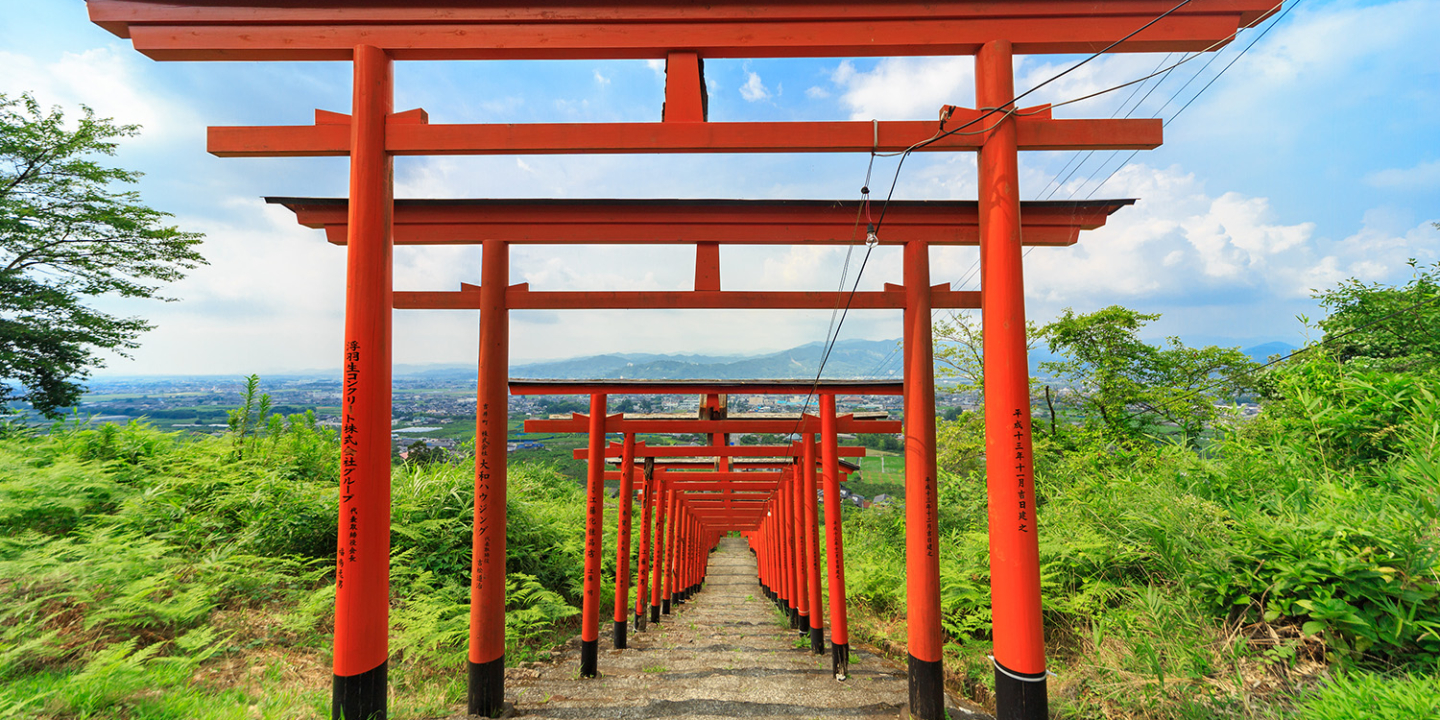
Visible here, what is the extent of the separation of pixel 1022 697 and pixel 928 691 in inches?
81.6

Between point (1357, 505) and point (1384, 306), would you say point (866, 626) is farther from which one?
point (1384, 306)

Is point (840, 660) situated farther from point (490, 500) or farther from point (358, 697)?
point (358, 697)

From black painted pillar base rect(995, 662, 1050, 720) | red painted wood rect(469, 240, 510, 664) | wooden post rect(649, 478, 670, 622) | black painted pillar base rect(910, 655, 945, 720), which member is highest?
red painted wood rect(469, 240, 510, 664)

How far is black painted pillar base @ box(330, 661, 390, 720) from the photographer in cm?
342

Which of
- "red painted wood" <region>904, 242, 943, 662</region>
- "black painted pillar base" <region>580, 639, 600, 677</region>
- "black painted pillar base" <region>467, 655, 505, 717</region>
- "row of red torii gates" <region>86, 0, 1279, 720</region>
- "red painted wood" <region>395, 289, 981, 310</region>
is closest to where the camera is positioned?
"row of red torii gates" <region>86, 0, 1279, 720</region>

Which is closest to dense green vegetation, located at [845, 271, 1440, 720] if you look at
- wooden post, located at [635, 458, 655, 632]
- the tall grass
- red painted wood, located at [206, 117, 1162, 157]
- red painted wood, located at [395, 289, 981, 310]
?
the tall grass

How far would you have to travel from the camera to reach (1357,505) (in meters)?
4.13

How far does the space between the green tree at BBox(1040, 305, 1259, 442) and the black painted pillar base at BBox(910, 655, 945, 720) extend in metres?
14.4

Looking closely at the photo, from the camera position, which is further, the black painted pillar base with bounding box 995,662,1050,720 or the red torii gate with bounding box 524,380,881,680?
the red torii gate with bounding box 524,380,881,680

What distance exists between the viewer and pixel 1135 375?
54.3 feet

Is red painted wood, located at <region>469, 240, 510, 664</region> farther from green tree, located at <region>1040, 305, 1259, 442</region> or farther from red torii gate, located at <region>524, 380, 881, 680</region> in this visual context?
green tree, located at <region>1040, 305, 1259, 442</region>

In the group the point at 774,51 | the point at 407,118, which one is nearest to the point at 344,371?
the point at 407,118

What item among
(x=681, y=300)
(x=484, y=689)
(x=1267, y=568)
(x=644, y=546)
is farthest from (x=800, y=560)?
(x=1267, y=568)

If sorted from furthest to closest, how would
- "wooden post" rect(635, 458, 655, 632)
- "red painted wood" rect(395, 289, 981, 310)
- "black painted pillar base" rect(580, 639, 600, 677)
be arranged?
"wooden post" rect(635, 458, 655, 632)
"black painted pillar base" rect(580, 639, 600, 677)
"red painted wood" rect(395, 289, 981, 310)
